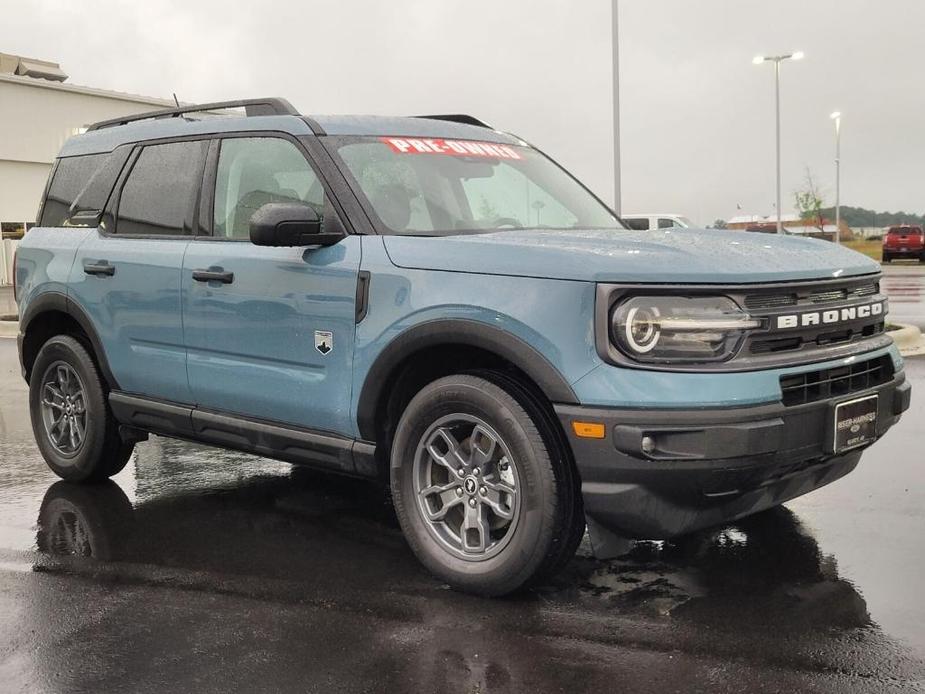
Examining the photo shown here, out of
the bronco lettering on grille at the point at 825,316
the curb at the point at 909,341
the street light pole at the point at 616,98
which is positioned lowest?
the curb at the point at 909,341

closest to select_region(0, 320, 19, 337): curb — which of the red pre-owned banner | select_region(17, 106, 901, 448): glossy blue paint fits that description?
select_region(17, 106, 901, 448): glossy blue paint

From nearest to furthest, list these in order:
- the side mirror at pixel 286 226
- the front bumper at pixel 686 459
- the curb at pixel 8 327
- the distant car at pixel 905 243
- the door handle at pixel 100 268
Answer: the front bumper at pixel 686 459
the side mirror at pixel 286 226
the door handle at pixel 100 268
the curb at pixel 8 327
the distant car at pixel 905 243

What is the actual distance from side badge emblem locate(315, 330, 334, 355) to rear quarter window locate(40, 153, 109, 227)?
7.57 feet

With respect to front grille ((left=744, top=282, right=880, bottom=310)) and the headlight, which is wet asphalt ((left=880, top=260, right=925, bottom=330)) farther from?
the headlight

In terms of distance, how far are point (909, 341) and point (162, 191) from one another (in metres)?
9.46

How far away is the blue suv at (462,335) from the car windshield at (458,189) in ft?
0.05

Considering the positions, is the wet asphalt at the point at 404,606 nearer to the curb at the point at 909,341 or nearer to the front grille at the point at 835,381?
the front grille at the point at 835,381

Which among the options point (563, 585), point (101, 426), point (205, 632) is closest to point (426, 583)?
point (563, 585)

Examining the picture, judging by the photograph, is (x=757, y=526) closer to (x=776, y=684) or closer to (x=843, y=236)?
(x=776, y=684)

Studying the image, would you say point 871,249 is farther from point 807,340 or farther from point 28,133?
point 807,340

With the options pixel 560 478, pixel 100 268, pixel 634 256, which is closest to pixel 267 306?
pixel 100 268

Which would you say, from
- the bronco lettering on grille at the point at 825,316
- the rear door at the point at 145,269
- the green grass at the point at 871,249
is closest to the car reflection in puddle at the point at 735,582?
the bronco lettering on grille at the point at 825,316

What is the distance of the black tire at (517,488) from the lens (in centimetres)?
384

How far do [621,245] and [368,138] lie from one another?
4.91 feet
